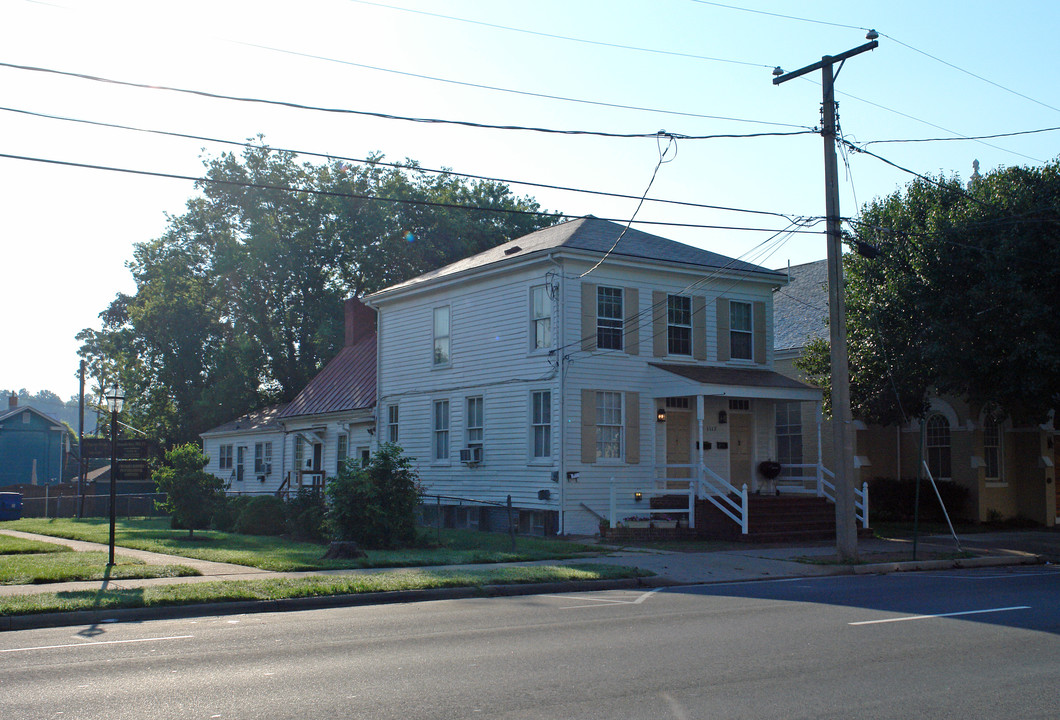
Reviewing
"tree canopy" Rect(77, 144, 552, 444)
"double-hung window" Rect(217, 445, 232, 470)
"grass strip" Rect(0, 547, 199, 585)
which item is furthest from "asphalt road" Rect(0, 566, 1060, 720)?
"tree canopy" Rect(77, 144, 552, 444)

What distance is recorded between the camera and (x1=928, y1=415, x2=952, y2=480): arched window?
98.9ft

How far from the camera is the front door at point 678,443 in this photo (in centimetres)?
2456

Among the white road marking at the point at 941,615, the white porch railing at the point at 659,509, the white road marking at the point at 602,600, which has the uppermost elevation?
the white porch railing at the point at 659,509

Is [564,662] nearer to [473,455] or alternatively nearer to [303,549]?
[303,549]

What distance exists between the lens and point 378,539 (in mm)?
19656

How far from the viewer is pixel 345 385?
34.3 meters

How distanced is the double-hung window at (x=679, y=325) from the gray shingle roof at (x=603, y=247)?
1.08m

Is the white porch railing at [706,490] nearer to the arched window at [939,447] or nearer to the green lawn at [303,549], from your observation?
the green lawn at [303,549]

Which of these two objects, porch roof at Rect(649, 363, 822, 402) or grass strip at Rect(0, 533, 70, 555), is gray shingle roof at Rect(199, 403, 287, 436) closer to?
grass strip at Rect(0, 533, 70, 555)

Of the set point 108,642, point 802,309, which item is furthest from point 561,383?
point 802,309

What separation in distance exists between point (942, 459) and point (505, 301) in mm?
15538

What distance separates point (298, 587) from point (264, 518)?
39.9 feet

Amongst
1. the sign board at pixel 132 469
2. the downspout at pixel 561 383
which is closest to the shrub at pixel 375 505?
the sign board at pixel 132 469

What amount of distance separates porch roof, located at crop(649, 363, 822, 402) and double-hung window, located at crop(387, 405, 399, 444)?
9171mm
